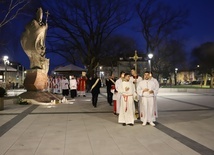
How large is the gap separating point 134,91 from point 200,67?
3516 centimetres

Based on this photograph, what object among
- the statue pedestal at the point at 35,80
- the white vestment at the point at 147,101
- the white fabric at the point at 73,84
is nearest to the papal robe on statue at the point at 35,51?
the statue pedestal at the point at 35,80

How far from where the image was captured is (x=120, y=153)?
590 cm

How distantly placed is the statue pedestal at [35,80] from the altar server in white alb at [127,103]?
28.5 ft

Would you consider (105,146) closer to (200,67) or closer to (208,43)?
(200,67)

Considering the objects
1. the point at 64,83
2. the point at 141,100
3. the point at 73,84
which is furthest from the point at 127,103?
the point at 64,83

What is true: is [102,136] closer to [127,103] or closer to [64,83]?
[127,103]

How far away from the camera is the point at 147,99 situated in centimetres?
952

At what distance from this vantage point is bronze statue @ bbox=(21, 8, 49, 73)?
683 inches

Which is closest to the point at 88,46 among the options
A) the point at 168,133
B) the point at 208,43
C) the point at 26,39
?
the point at 26,39

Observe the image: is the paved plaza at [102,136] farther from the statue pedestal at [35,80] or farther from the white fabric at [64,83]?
the white fabric at [64,83]

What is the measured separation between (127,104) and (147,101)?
2.26 ft

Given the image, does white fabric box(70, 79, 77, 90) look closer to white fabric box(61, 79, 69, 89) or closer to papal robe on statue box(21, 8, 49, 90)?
white fabric box(61, 79, 69, 89)

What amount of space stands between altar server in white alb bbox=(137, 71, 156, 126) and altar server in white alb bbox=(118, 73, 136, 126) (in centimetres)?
31

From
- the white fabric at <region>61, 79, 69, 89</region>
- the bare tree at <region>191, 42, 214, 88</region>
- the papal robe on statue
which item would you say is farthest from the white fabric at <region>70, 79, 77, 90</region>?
the bare tree at <region>191, 42, 214, 88</region>
